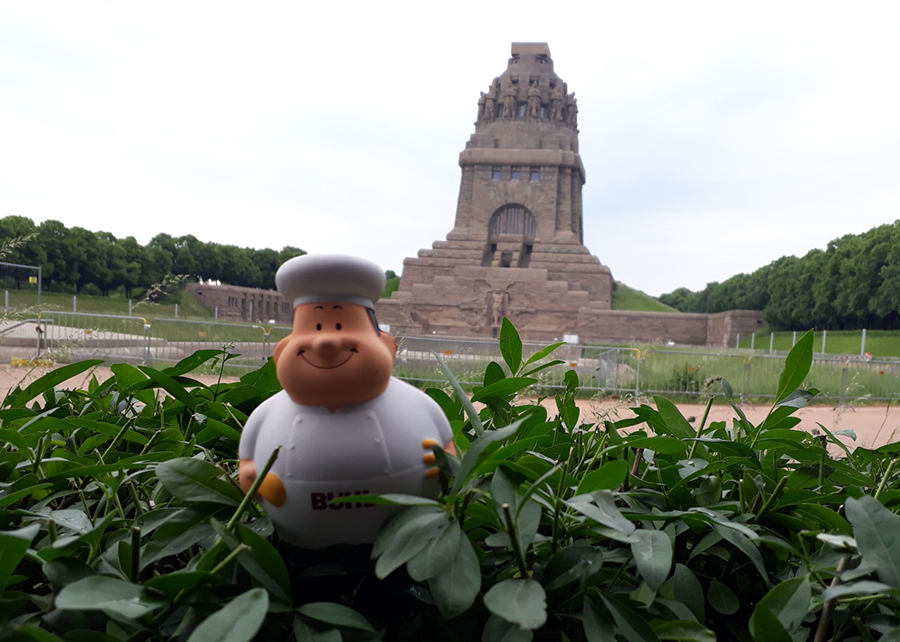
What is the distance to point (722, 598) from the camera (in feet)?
2.59

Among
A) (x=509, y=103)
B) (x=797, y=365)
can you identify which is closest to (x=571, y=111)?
(x=509, y=103)

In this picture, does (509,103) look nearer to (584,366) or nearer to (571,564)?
(584,366)

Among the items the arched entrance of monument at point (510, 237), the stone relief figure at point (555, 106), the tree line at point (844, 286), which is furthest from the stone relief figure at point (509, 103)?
the tree line at point (844, 286)

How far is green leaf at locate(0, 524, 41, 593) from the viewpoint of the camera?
1.87 ft

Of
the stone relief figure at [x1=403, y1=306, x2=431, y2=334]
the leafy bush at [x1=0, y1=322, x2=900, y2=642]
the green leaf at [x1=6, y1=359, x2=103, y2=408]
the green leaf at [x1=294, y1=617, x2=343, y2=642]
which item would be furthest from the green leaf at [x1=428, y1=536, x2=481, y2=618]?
the stone relief figure at [x1=403, y1=306, x2=431, y2=334]

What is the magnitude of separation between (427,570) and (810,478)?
681 millimetres

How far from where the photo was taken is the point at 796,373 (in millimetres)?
983

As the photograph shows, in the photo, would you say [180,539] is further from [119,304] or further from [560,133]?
[560,133]

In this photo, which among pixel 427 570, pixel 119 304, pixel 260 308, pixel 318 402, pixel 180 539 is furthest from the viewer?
pixel 260 308

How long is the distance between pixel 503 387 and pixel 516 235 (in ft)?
105

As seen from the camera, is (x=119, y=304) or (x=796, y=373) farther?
(x=119, y=304)

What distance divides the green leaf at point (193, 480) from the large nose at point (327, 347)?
20 centimetres

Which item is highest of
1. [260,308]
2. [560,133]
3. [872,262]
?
[560,133]

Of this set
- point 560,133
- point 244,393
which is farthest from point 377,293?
point 560,133
